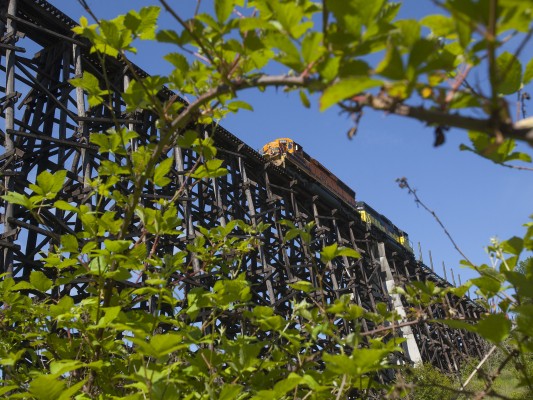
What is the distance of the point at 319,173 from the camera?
61.4ft

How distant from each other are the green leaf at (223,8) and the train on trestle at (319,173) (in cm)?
1329

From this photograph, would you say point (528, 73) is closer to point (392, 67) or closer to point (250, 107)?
point (392, 67)

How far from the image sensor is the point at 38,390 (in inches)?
45.8

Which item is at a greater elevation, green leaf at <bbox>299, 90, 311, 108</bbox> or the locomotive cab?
the locomotive cab

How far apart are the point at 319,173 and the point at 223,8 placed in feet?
58.6

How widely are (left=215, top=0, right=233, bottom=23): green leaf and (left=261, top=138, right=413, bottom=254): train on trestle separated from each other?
1329cm

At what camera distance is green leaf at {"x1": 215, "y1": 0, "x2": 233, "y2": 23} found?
98 cm

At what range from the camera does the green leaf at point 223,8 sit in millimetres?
982

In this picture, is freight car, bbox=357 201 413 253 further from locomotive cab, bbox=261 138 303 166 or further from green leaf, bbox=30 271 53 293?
green leaf, bbox=30 271 53 293

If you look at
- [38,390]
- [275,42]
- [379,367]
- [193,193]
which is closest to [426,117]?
[275,42]

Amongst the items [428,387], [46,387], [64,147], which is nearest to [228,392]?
[46,387]

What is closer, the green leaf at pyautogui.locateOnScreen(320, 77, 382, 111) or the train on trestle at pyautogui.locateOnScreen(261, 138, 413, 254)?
the green leaf at pyautogui.locateOnScreen(320, 77, 382, 111)

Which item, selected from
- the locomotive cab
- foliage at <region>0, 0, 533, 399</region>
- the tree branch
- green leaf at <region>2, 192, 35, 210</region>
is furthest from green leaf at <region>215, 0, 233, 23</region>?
the locomotive cab

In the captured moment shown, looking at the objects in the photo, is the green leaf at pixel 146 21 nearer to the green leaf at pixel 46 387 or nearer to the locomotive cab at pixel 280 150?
the green leaf at pixel 46 387
